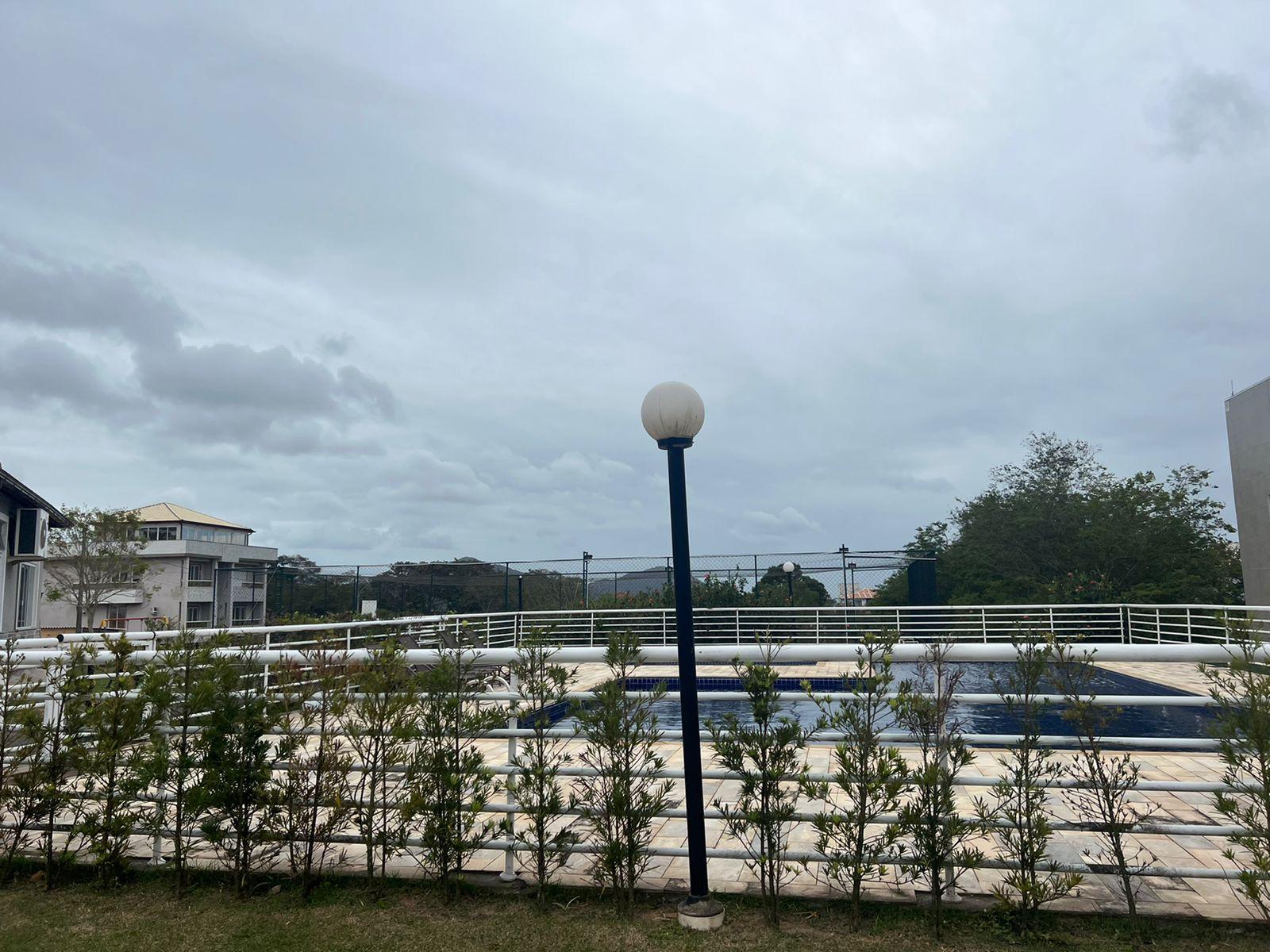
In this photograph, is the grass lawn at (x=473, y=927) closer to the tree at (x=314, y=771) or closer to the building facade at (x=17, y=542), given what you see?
the tree at (x=314, y=771)

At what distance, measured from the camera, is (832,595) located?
16.6 meters

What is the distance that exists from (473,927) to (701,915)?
93cm

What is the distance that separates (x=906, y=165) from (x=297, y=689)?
9.14 metres

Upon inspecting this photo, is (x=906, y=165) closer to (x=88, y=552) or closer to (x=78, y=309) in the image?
(x=78, y=309)

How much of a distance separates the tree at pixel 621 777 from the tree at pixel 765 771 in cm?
29

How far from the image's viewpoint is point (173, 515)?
40594mm

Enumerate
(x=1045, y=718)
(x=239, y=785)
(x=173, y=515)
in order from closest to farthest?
(x=239, y=785), (x=1045, y=718), (x=173, y=515)

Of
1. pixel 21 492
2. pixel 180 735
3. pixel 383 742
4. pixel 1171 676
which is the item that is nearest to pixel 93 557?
pixel 21 492

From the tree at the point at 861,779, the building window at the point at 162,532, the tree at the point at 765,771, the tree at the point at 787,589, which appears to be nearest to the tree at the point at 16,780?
the tree at the point at 765,771

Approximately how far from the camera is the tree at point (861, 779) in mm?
2947

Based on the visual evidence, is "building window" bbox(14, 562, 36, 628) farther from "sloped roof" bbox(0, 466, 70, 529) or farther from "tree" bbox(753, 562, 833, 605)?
"tree" bbox(753, 562, 833, 605)

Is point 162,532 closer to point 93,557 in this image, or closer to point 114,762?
point 93,557

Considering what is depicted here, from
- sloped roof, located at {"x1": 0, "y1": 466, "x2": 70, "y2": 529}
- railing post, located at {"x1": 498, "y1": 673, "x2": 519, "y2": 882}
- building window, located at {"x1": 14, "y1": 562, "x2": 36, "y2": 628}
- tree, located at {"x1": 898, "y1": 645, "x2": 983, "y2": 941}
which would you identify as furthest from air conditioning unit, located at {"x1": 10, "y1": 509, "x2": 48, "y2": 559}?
tree, located at {"x1": 898, "y1": 645, "x2": 983, "y2": 941}

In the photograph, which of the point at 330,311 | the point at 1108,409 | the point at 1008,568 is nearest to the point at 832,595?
the point at 1108,409
